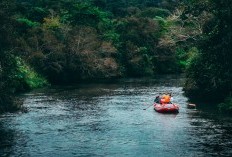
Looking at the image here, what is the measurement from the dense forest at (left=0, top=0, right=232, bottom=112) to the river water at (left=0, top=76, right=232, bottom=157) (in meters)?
3.92

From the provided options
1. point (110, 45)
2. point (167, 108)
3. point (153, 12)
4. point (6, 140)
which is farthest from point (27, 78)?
point (153, 12)

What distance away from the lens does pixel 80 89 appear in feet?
250

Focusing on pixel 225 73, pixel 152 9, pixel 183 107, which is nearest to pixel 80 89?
pixel 183 107

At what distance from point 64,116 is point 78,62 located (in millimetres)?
37692

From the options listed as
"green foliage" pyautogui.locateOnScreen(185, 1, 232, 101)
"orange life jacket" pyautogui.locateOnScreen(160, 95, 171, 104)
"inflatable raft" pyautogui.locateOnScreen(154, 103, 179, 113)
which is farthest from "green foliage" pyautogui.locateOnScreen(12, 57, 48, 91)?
"green foliage" pyautogui.locateOnScreen(185, 1, 232, 101)

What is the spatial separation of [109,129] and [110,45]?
53609 mm

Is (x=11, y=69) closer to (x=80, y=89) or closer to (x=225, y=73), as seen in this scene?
(x=225, y=73)

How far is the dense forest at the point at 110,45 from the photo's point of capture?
2141 inches

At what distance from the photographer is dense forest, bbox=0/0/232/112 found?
54375 millimetres

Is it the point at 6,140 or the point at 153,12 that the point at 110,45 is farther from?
the point at 6,140

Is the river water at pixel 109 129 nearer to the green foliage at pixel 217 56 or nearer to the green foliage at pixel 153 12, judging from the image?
the green foliage at pixel 217 56

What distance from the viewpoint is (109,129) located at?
44844mm

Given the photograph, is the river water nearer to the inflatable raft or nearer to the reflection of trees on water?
the reflection of trees on water

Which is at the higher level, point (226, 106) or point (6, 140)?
point (226, 106)
